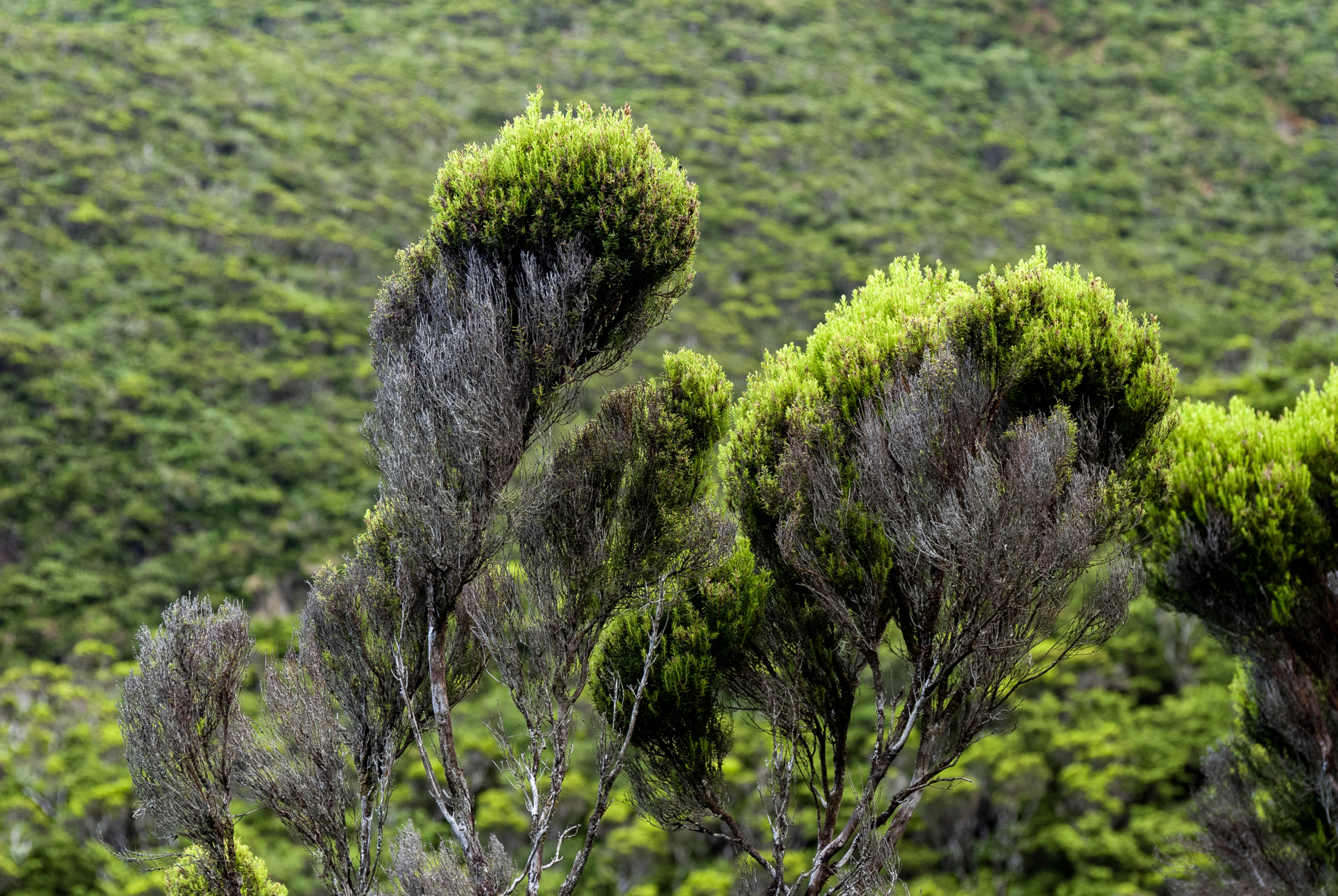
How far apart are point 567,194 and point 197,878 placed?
598 cm

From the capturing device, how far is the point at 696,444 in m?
7.89

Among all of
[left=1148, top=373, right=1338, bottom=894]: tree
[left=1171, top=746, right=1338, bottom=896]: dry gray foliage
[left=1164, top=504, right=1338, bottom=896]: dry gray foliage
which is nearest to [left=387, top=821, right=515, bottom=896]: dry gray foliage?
[left=1148, top=373, right=1338, bottom=894]: tree

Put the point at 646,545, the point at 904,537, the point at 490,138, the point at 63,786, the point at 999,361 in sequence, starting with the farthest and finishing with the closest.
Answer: the point at 490,138, the point at 63,786, the point at 646,545, the point at 999,361, the point at 904,537

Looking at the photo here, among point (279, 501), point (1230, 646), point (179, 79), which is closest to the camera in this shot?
point (1230, 646)

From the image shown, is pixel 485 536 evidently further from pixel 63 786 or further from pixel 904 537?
pixel 63 786

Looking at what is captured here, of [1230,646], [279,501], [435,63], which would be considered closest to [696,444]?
[1230,646]

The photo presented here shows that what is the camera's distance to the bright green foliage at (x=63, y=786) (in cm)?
2600

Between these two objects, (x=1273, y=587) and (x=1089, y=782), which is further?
(x=1089, y=782)

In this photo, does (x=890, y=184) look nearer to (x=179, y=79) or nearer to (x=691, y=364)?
(x=179, y=79)

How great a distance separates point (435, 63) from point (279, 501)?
53.8 metres

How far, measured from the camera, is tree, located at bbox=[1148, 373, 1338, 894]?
8.95 m

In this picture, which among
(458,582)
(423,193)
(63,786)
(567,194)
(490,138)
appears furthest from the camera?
(490,138)

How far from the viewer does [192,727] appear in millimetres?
7137

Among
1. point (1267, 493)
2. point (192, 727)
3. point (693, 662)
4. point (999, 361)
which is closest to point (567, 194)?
point (999, 361)
